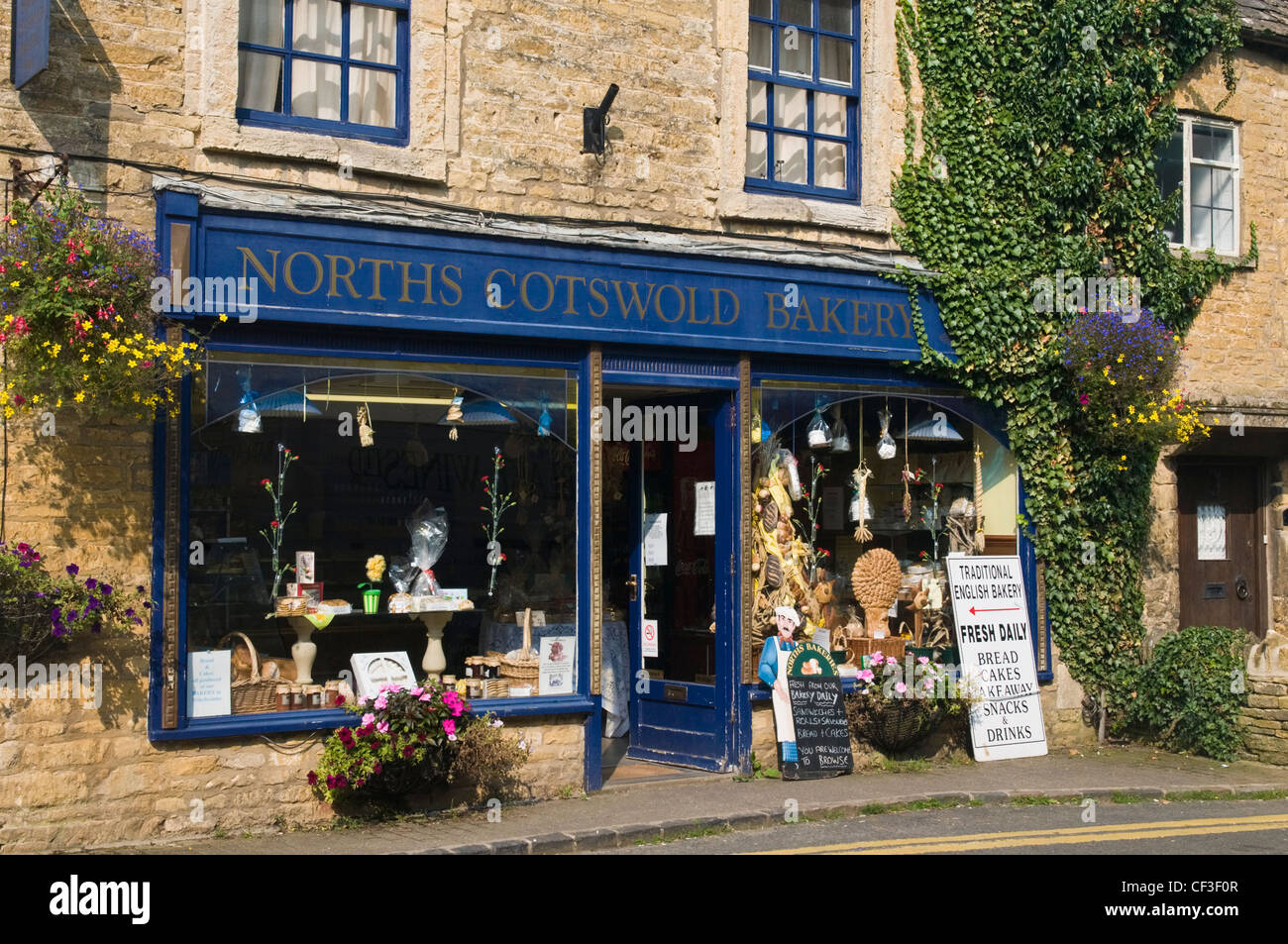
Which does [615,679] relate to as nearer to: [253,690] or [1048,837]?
[253,690]

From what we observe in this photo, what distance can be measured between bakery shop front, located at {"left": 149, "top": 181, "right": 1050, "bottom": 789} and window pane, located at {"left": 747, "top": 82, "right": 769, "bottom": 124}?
111cm

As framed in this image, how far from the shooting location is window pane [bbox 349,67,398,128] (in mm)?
9461

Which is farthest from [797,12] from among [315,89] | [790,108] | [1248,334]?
[1248,334]

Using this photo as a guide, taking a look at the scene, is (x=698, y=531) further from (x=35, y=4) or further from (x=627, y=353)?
(x=35, y=4)

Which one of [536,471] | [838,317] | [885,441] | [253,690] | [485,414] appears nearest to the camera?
[253,690]

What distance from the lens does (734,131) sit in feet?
34.9

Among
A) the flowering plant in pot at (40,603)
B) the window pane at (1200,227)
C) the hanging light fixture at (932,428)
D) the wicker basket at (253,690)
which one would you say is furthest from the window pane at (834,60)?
the flowering plant in pot at (40,603)

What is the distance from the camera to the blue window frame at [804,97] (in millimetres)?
11062

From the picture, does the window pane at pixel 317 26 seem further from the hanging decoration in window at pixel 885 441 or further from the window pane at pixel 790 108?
the hanging decoration in window at pixel 885 441

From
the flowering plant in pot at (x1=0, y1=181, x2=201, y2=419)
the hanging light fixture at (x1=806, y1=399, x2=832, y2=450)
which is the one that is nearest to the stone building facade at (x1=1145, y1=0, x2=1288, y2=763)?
the hanging light fixture at (x1=806, y1=399, x2=832, y2=450)

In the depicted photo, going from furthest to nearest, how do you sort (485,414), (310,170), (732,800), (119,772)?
(485,414)
(732,800)
(310,170)
(119,772)

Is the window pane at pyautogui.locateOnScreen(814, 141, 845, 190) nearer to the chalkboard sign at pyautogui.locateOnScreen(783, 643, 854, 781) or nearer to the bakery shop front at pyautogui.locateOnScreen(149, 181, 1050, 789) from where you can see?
the bakery shop front at pyautogui.locateOnScreen(149, 181, 1050, 789)

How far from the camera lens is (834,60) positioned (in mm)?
11453

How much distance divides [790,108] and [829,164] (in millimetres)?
572
